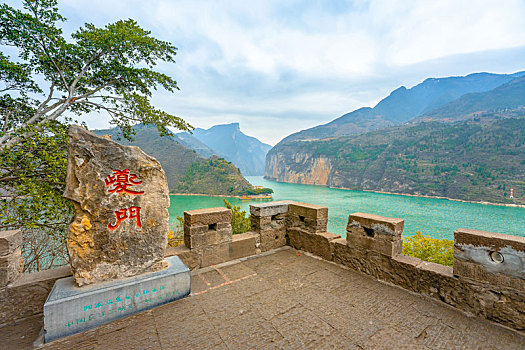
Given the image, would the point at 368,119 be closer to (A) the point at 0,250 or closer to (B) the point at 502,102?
(B) the point at 502,102

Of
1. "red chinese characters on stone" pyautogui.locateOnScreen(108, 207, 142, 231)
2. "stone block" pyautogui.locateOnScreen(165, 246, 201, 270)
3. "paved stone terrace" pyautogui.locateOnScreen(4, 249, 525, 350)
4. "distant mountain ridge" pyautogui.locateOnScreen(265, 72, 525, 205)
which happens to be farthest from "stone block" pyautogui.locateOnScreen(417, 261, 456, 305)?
"distant mountain ridge" pyautogui.locateOnScreen(265, 72, 525, 205)

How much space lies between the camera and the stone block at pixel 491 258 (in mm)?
1938

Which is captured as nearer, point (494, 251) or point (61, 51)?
point (494, 251)

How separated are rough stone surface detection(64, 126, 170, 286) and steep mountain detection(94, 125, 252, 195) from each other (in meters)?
41.2

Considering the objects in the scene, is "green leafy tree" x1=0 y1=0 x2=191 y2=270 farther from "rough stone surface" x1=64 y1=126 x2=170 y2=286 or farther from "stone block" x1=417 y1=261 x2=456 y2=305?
"stone block" x1=417 y1=261 x2=456 y2=305

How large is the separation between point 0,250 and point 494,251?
4.44 meters

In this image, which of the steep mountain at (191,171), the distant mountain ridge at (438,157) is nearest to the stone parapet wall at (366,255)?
the steep mountain at (191,171)

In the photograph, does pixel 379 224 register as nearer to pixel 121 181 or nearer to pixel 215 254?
pixel 215 254

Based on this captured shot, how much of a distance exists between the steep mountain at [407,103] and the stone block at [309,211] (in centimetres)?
13435

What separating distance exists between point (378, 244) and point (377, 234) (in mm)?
123

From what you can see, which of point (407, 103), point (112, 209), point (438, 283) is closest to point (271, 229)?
point (438, 283)

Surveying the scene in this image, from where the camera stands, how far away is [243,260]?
11.1 ft

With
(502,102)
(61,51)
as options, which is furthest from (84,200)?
(502,102)

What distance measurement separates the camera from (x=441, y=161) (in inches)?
2021
